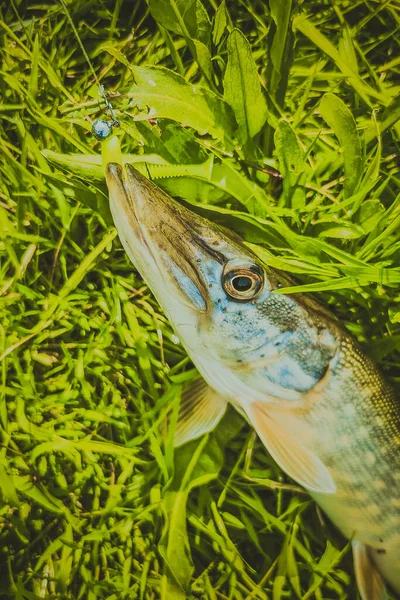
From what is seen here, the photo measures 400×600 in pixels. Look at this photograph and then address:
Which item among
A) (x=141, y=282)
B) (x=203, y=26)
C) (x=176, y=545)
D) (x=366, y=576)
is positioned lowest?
(x=366, y=576)

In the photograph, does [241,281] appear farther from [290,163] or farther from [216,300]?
[290,163]

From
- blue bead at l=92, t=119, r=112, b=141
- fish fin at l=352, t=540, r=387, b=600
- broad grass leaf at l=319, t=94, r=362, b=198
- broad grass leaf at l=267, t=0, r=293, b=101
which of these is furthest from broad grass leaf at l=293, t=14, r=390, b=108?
fish fin at l=352, t=540, r=387, b=600

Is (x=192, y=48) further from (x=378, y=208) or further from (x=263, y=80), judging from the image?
(x=378, y=208)

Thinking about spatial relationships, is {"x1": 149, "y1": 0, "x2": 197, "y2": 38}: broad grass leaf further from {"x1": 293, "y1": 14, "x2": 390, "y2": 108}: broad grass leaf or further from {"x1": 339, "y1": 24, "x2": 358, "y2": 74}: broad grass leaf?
{"x1": 339, "y1": 24, "x2": 358, "y2": 74}: broad grass leaf

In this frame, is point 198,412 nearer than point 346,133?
No

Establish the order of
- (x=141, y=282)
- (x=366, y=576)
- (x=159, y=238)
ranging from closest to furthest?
(x=159, y=238) < (x=366, y=576) < (x=141, y=282)

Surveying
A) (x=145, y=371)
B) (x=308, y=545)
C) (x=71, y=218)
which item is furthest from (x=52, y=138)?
(x=308, y=545)

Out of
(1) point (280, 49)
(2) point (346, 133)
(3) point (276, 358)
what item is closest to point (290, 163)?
(2) point (346, 133)
